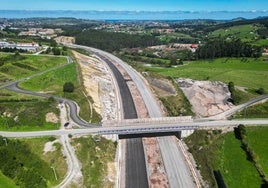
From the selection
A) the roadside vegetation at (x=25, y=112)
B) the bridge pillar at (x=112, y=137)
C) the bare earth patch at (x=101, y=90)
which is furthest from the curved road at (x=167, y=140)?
the bare earth patch at (x=101, y=90)

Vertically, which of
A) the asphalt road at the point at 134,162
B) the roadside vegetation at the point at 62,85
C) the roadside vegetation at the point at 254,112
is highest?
the roadside vegetation at the point at 62,85

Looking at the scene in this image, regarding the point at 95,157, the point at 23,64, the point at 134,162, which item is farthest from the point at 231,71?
the point at 95,157

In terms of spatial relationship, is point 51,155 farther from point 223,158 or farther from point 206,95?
point 206,95

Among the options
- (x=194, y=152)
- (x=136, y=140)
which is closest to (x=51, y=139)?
(x=136, y=140)

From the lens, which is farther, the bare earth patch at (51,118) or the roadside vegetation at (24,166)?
the bare earth patch at (51,118)

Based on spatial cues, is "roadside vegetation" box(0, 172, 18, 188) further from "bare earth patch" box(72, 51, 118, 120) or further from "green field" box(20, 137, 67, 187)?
"bare earth patch" box(72, 51, 118, 120)

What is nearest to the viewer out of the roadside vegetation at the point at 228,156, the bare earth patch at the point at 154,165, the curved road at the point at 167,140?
the bare earth patch at the point at 154,165

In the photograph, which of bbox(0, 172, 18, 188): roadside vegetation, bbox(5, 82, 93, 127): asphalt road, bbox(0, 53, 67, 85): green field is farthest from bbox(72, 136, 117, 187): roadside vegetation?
bbox(0, 53, 67, 85): green field

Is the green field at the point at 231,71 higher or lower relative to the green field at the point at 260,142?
higher

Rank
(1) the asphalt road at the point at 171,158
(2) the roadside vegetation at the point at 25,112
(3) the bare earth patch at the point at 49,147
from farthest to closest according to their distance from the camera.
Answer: (2) the roadside vegetation at the point at 25,112 → (3) the bare earth patch at the point at 49,147 → (1) the asphalt road at the point at 171,158

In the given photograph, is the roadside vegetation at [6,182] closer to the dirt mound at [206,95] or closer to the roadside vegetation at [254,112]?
the dirt mound at [206,95]
